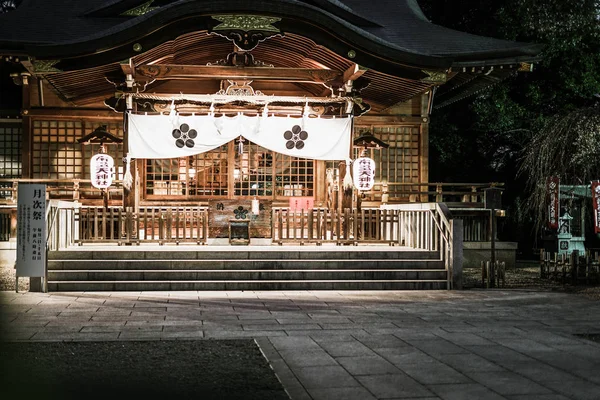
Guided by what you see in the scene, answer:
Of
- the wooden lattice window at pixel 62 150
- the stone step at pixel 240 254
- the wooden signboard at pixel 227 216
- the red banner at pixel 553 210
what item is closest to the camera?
the stone step at pixel 240 254

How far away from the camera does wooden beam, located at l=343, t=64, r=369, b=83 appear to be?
1558 cm

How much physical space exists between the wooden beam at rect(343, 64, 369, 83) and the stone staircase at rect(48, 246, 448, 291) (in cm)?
395

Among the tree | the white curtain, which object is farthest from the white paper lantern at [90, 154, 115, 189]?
the tree

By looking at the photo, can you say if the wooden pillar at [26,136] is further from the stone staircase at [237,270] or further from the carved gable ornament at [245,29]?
the carved gable ornament at [245,29]

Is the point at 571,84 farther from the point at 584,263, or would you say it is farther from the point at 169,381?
the point at 169,381

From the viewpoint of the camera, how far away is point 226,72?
16188 millimetres

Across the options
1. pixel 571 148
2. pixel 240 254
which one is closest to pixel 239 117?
pixel 240 254

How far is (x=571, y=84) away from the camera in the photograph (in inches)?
934

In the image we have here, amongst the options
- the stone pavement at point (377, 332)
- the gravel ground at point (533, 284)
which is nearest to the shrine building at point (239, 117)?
the gravel ground at point (533, 284)

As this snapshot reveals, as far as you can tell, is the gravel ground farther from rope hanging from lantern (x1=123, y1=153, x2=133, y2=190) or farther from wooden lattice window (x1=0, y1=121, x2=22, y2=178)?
wooden lattice window (x1=0, y1=121, x2=22, y2=178)

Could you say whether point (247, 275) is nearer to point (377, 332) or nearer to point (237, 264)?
point (237, 264)

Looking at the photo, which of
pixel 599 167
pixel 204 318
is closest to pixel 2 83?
pixel 204 318

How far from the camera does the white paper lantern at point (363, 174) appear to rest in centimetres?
1717

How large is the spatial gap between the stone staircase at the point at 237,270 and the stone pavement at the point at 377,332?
47 centimetres
